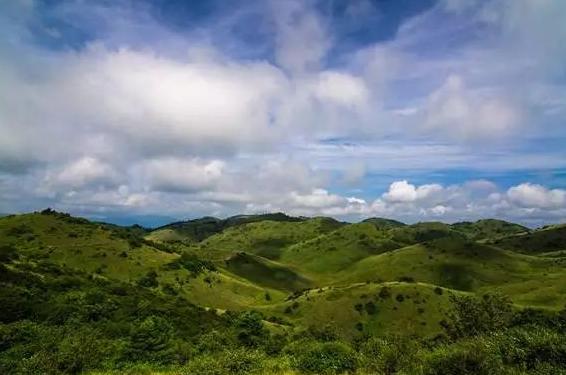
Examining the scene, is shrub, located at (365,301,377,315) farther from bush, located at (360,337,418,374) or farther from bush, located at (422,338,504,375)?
bush, located at (422,338,504,375)

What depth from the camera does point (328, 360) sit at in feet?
119

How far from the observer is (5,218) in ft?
625

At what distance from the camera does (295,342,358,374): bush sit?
3556 centimetres

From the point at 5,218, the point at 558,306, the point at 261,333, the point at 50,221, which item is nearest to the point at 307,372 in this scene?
the point at 261,333

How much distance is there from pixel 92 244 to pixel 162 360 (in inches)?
5602

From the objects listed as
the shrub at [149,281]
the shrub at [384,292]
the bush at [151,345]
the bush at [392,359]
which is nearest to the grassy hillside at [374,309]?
the shrub at [384,292]

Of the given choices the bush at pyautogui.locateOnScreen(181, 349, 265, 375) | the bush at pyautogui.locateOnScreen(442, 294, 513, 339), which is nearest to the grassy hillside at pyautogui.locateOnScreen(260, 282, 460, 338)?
the bush at pyautogui.locateOnScreen(442, 294, 513, 339)

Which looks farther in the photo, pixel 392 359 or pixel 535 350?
pixel 392 359

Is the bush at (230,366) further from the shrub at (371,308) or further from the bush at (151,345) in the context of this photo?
the shrub at (371,308)

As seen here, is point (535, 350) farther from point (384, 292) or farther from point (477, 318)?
point (384, 292)

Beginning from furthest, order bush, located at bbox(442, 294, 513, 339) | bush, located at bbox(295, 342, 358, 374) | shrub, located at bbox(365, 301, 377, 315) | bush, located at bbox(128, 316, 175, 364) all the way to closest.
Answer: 1. shrub, located at bbox(365, 301, 377, 315)
2. bush, located at bbox(442, 294, 513, 339)
3. bush, located at bbox(128, 316, 175, 364)
4. bush, located at bbox(295, 342, 358, 374)

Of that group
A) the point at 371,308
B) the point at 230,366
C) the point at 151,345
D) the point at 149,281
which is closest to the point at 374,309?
the point at 371,308

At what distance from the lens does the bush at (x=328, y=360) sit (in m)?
35.6

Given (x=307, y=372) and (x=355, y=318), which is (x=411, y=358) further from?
(x=355, y=318)
